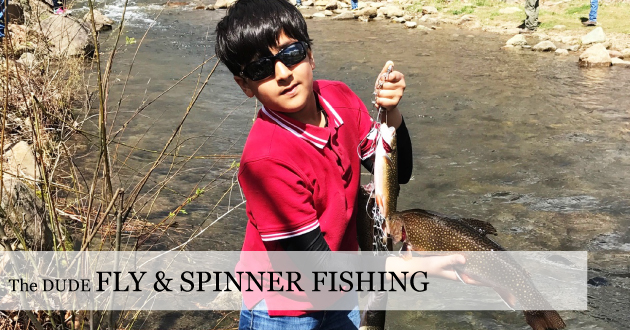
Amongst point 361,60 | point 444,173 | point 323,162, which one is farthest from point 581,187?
point 361,60

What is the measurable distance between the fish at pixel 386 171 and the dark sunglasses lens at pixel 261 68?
468 millimetres

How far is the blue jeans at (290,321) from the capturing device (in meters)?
2.31

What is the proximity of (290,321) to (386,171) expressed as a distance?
66 centimetres

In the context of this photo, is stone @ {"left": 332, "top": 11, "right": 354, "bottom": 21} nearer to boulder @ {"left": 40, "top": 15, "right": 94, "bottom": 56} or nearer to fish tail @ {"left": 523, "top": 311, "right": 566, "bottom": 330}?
boulder @ {"left": 40, "top": 15, "right": 94, "bottom": 56}

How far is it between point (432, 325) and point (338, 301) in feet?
8.09

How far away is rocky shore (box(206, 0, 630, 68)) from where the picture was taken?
12158mm

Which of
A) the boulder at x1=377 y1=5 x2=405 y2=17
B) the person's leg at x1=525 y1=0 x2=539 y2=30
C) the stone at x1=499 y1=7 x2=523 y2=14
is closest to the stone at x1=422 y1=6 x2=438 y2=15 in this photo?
the boulder at x1=377 y1=5 x2=405 y2=17

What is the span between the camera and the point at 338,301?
7.91ft

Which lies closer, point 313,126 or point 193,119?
point 313,126

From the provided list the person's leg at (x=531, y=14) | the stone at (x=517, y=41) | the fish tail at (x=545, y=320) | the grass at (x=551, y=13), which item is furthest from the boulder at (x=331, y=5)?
the fish tail at (x=545, y=320)

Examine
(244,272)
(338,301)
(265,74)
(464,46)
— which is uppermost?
(265,74)

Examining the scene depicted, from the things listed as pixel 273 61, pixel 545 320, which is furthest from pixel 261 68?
pixel 545 320

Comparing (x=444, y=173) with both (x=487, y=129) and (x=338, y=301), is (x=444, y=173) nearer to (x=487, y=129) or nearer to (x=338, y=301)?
(x=487, y=129)

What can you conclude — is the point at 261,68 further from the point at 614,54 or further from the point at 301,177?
the point at 614,54
